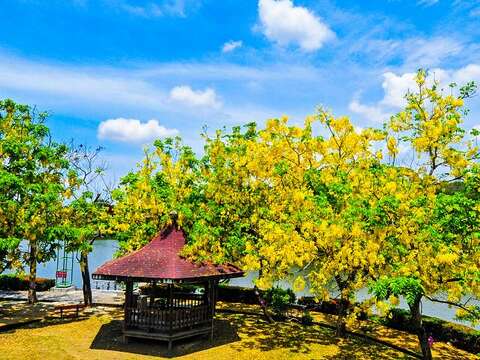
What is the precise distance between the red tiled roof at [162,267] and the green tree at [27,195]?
430 cm

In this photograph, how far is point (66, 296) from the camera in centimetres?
3052

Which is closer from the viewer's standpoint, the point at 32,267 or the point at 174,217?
the point at 174,217

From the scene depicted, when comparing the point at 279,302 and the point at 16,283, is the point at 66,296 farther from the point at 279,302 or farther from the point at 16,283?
the point at 279,302

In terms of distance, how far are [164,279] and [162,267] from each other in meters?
0.79

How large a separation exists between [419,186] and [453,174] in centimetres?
191

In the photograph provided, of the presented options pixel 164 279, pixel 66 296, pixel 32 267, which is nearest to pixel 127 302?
pixel 164 279

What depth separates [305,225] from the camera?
51.3 ft

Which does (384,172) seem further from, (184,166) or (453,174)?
(184,166)

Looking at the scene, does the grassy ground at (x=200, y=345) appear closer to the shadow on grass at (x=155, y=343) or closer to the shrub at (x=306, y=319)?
the shadow on grass at (x=155, y=343)

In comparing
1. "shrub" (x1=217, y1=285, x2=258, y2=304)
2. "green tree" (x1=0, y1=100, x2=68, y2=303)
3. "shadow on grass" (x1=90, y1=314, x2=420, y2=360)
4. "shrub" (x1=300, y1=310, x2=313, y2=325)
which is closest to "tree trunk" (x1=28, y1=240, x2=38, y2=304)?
"green tree" (x1=0, y1=100, x2=68, y2=303)

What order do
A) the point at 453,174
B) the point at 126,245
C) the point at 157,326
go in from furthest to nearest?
the point at 126,245 < the point at 157,326 < the point at 453,174

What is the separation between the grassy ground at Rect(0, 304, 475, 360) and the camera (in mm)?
17188

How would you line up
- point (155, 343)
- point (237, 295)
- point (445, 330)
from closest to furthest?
point (155, 343), point (445, 330), point (237, 295)

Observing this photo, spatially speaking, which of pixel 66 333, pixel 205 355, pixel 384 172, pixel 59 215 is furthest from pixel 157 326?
pixel 384 172
